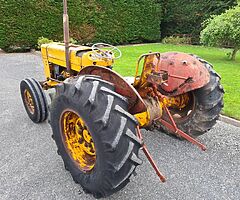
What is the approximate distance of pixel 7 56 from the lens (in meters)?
9.20

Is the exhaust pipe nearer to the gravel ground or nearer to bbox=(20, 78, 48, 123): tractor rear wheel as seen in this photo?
bbox=(20, 78, 48, 123): tractor rear wheel

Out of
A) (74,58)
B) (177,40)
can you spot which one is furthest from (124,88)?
(177,40)

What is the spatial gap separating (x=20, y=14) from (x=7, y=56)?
1.76m

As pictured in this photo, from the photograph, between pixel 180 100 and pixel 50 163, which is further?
pixel 180 100

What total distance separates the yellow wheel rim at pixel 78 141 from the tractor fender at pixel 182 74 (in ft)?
3.00

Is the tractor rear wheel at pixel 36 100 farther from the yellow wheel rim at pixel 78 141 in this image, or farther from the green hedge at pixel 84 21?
the green hedge at pixel 84 21

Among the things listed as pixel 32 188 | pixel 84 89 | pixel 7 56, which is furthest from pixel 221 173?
pixel 7 56

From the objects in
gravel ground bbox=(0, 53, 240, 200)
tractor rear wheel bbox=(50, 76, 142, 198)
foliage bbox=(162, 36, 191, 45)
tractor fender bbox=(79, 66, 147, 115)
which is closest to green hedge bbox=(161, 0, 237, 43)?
foliage bbox=(162, 36, 191, 45)

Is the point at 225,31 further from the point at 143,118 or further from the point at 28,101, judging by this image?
the point at 143,118

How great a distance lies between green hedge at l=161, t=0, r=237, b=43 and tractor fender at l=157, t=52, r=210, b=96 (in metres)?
12.3

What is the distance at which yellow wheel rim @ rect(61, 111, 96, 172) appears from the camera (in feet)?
6.57

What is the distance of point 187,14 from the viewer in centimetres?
1400

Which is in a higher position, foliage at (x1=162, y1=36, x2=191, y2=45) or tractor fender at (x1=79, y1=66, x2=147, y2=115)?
tractor fender at (x1=79, y1=66, x2=147, y2=115)

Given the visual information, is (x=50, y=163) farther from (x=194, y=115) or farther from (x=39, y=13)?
(x=39, y=13)
